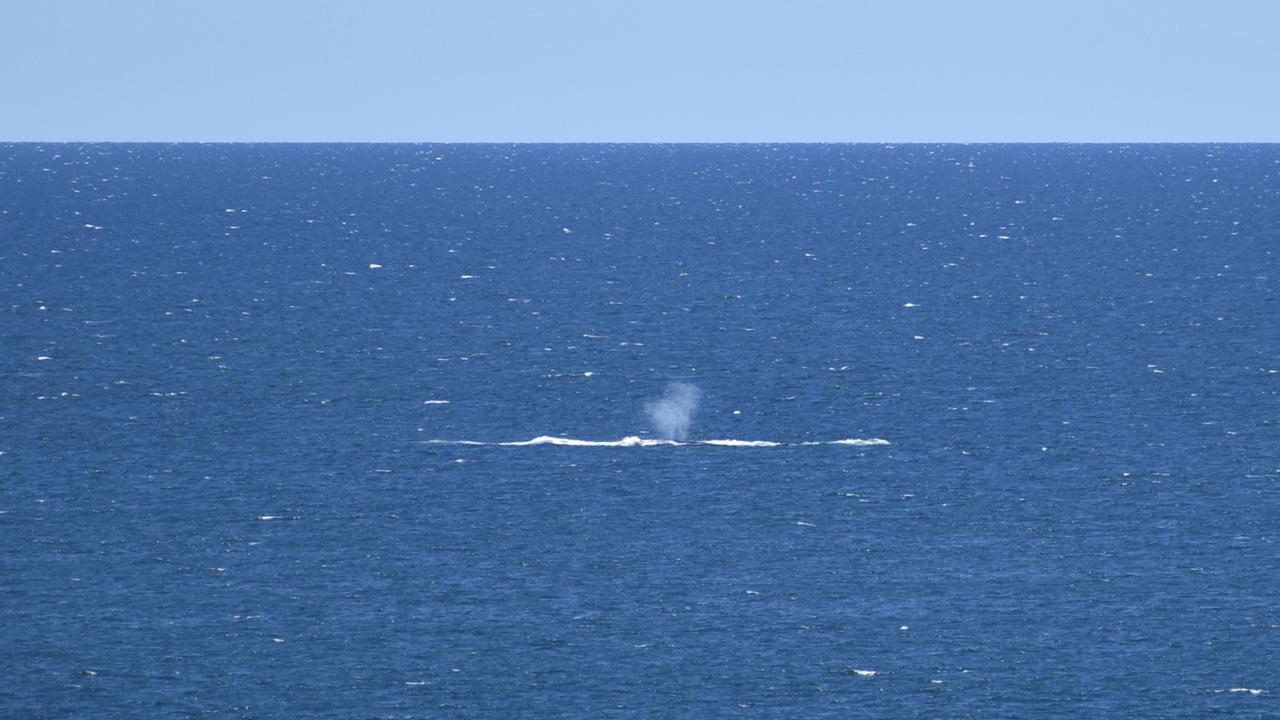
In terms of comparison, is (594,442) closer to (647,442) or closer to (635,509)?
(647,442)

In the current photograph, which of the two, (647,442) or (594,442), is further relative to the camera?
(647,442)

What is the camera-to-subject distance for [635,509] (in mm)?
73125

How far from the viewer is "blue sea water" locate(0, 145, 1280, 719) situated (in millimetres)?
53531

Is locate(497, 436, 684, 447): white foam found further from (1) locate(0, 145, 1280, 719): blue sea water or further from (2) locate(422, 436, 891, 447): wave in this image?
(1) locate(0, 145, 1280, 719): blue sea water

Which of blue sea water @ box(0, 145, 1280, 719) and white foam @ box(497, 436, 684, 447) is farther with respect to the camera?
white foam @ box(497, 436, 684, 447)

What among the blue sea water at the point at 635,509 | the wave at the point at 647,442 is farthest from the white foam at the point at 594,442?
the blue sea water at the point at 635,509

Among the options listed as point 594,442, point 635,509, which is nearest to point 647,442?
point 594,442

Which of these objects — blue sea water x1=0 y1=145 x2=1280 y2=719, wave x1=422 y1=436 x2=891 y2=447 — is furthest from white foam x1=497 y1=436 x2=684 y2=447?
blue sea water x1=0 y1=145 x2=1280 y2=719

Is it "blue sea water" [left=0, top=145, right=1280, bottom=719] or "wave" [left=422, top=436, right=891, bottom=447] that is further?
"wave" [left=422, top=436, right=891, bottom=447]

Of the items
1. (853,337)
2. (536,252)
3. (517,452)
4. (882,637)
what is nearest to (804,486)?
(517,452)

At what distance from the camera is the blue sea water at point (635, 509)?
53531mm

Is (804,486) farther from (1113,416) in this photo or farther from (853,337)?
(853,337)

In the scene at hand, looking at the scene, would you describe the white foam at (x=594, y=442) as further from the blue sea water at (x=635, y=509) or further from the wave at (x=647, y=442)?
the blue sea water at (x=635, y=509)

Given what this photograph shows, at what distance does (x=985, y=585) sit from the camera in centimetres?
6288
